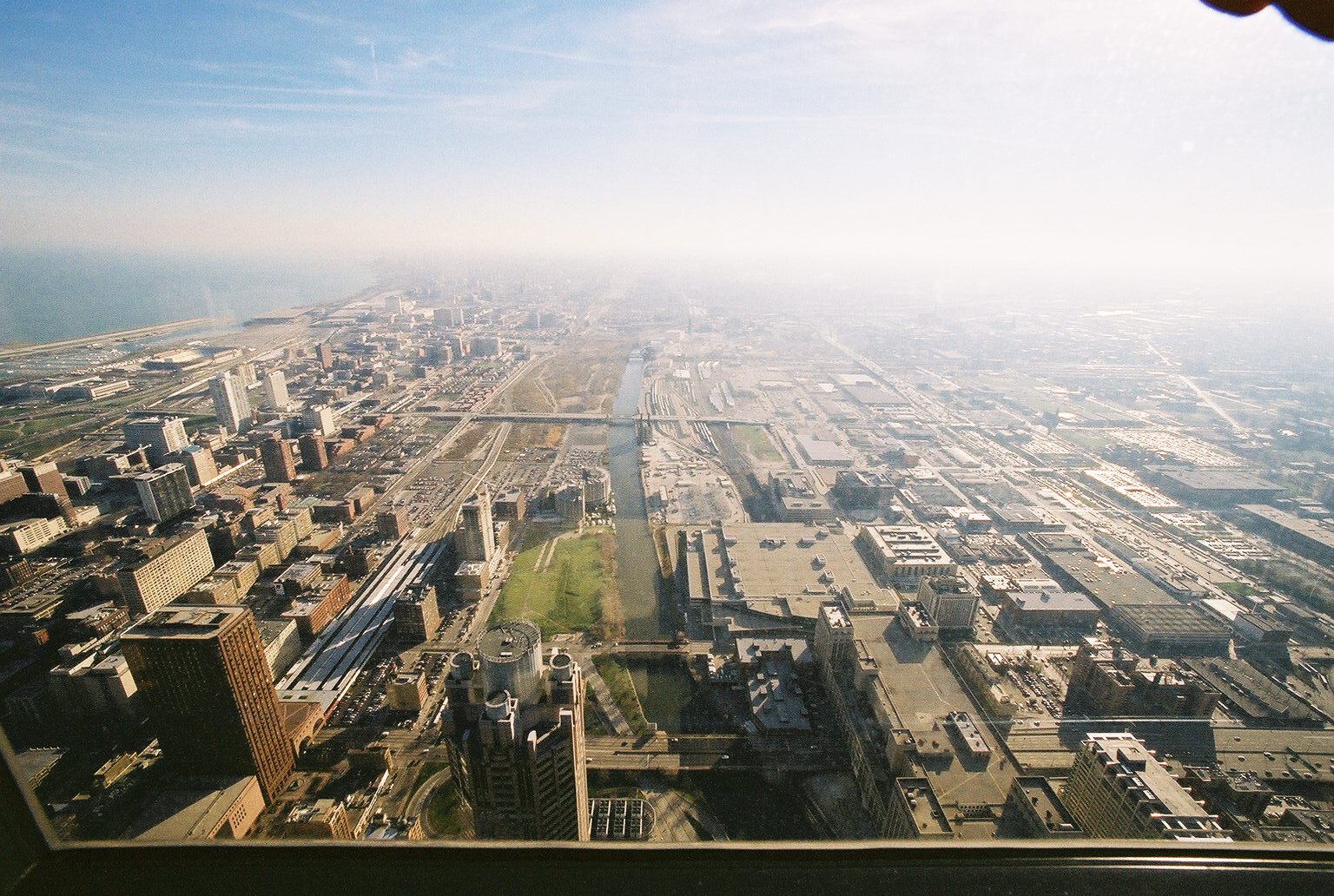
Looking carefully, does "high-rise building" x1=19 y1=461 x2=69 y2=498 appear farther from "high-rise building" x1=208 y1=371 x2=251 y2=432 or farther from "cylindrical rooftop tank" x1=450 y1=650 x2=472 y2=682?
"cylindrical rooftop tank" x1=450 y1=650 x2=472 y2=682

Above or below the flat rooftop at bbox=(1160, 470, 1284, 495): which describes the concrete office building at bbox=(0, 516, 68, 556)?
above

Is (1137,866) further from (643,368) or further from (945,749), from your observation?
(643,368)

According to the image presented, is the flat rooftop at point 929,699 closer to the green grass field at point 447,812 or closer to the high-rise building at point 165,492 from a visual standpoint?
the green grass field at point 447,812

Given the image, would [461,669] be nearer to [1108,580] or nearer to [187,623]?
[187,623]

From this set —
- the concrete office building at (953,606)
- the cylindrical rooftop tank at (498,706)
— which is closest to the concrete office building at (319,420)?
the cylindrical rooftop tank at (498,706)

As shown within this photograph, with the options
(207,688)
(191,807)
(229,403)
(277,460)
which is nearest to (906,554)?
(207,688)

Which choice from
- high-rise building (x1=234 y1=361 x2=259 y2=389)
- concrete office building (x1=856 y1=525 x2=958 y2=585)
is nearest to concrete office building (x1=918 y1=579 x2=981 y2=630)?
concrete office building (x1=856 y1=525 x2=958 y2=585)
